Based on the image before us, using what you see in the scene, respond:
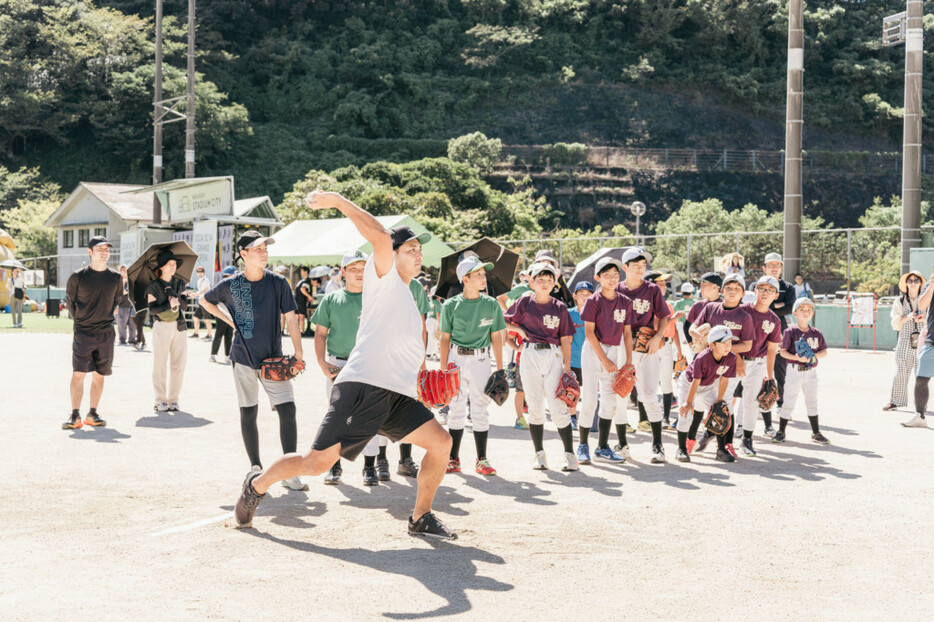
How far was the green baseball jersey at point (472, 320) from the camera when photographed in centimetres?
816

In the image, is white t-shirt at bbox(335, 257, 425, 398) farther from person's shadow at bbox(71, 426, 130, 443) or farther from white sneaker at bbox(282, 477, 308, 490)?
person's shadow at bbox(71, 426, 130, 443)

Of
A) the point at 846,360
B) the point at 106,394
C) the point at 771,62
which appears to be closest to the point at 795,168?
the point at 846,360

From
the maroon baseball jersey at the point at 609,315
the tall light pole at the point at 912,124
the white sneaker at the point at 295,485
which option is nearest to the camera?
the white sneaker at the point at 295,485

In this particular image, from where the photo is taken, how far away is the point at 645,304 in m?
8.68

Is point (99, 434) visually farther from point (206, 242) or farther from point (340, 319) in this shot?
point (206, 242)

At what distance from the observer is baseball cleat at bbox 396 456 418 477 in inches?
319

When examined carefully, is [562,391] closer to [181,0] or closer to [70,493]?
[70,493]

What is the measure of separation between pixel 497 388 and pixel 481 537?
214 centimetres

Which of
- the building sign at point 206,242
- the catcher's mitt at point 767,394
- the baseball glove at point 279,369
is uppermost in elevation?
the building sign at point 206,242

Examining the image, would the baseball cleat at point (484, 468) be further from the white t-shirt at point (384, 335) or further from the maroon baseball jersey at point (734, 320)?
the maroon baseball jersey at point (734, 320)

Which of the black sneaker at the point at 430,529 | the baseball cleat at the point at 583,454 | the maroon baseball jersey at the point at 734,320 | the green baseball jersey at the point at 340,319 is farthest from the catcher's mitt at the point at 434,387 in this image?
the maroon baseball jersey at the point at 734,320

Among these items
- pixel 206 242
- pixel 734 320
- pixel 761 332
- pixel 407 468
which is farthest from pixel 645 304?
pixel 206 242

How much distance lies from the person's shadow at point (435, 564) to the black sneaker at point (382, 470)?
6.19 ft

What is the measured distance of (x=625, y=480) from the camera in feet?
25.8
